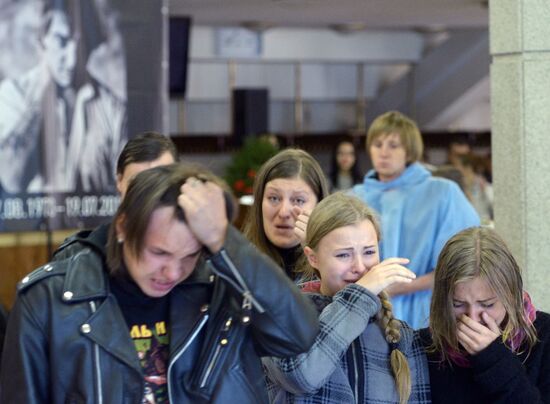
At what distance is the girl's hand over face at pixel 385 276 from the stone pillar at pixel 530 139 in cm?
156

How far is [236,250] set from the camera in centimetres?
222

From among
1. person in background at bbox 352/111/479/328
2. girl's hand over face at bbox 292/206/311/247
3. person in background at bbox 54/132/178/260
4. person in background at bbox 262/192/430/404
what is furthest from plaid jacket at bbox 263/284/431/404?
person in background at bbox 352/111/479/328

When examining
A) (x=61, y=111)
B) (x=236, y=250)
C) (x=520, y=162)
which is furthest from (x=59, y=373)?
(x=61, y=111)

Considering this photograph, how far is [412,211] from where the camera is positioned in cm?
498

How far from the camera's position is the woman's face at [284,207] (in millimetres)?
3617

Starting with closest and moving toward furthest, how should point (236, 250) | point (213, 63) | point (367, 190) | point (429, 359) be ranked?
point (236, 250) < point (429, 359) < point (367, 190) < point (213, 63)

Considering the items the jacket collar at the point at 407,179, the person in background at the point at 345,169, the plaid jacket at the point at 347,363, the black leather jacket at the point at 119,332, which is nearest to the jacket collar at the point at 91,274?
the black leather jacket at the point at 119,332

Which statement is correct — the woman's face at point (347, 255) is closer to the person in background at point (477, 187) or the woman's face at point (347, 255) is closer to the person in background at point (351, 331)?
the person in background at point (351, 331)

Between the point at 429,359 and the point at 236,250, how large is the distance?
41.6 inches

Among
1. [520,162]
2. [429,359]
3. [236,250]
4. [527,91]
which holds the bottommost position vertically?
[429,359]

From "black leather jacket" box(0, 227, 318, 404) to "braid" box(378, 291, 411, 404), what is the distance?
623 mm

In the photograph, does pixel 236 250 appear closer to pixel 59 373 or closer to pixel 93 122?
pixel 59 373

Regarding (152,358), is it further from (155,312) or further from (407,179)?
(407,179)

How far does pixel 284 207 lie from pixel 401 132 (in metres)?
1.81
